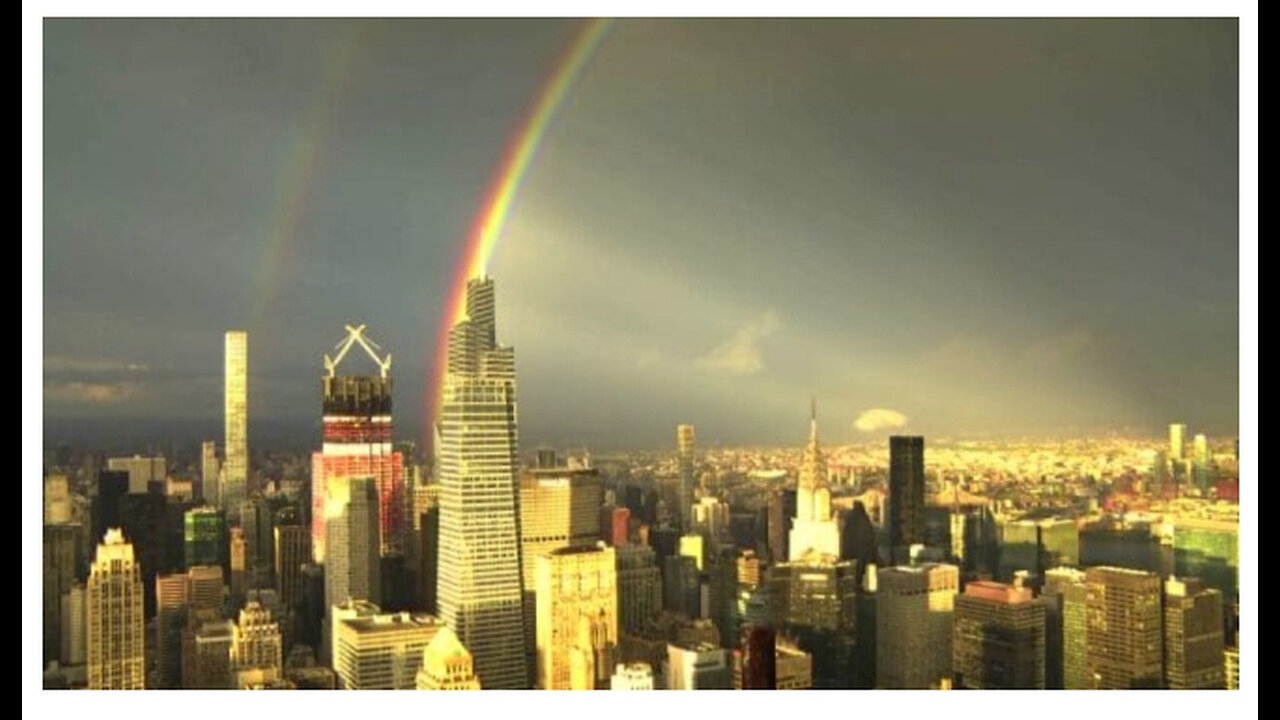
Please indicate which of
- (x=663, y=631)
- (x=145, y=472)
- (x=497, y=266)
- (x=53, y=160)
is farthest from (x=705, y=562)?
(x=53, y=160)

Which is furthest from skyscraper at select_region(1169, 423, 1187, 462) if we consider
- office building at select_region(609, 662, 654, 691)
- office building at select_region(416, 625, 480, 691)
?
office building at select_region(416, 625, 480, 691)

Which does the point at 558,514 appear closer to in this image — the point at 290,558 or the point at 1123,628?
the point at 290,558

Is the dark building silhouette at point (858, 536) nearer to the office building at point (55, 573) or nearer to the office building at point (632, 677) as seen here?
the office building at point (632, 677)

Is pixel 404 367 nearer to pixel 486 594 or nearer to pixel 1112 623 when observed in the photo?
pixel 486 594

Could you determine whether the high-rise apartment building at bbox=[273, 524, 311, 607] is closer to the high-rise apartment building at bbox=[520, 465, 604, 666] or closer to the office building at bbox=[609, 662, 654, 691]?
the high-rise apartment building at bbox=[520, 465, 604, 666]

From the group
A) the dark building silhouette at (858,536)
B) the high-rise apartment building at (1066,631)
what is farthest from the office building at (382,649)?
the high-rise apartment building at (1066,631)
